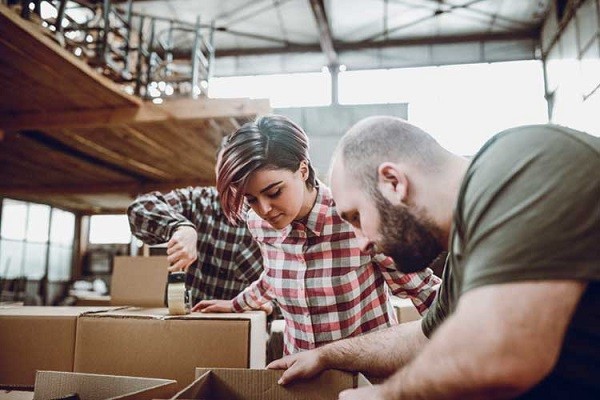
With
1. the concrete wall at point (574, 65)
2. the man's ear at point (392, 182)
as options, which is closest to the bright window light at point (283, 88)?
the concrete wall at point (574, 65)

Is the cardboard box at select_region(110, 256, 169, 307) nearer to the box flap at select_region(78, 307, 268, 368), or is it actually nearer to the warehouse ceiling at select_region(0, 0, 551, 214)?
the box flap at select_region(78, 307, 268, 368)

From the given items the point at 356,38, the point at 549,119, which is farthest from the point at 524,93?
the point at 356,38

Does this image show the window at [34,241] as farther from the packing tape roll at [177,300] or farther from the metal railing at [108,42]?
the packing tape roll at [177,300]

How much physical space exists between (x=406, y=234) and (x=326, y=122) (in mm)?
8134

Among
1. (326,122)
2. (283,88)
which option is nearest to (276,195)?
(326,122)

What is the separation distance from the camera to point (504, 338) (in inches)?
27.0

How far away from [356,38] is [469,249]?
9.54m

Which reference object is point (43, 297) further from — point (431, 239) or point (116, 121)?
point (431, 239)

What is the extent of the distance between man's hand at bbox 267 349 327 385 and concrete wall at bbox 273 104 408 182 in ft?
23.9

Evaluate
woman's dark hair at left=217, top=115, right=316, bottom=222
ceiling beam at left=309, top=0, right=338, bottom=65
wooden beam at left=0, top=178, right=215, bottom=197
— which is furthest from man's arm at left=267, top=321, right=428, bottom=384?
ceiling beam at left=309, top=0, right=338, bottom=65

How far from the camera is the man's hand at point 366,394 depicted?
2.98ft

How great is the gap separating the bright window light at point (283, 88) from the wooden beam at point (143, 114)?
15.0 ft

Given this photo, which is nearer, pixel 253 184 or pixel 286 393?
pixel 286 393

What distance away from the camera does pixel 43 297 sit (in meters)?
11.7
